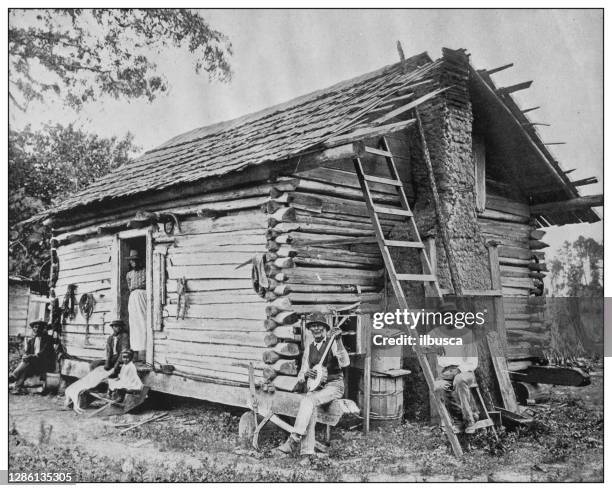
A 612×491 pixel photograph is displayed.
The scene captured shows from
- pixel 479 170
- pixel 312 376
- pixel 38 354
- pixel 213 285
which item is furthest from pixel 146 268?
pixel 479 170

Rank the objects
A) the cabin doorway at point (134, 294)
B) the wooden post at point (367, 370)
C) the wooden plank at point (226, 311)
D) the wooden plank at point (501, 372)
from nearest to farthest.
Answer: the wooden post at point (367, 370), the wooden plank at point (501, 372), the wooden plank at point (226, 311), the cabin doorway at point (134, 294)

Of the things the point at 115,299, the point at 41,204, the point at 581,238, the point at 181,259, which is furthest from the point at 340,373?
the point at 41,204

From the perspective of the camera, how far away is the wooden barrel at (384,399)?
7125mm

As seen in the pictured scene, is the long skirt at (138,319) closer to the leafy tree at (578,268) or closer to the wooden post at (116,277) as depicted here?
the wooden post at (116,277)

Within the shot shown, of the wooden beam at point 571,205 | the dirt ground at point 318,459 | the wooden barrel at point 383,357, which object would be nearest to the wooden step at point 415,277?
the wooden barrel at point 383,357

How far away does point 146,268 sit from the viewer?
9117mm

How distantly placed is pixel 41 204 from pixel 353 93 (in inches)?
206

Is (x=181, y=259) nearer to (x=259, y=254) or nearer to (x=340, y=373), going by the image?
(x=259, y=254)

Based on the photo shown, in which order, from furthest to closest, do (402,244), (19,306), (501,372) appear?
(19,306) → (501,372) → (402,244)

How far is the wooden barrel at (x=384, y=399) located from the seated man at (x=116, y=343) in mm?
4022

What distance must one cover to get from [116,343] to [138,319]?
49 centimetres

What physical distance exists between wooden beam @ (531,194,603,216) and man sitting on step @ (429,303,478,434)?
373 cm

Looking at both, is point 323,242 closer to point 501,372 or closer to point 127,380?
point 501,372

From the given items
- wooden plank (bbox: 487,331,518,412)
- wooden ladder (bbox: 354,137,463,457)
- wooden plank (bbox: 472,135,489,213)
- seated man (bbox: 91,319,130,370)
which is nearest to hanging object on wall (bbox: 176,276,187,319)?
seated man (bbox: 91,319,130,370)
